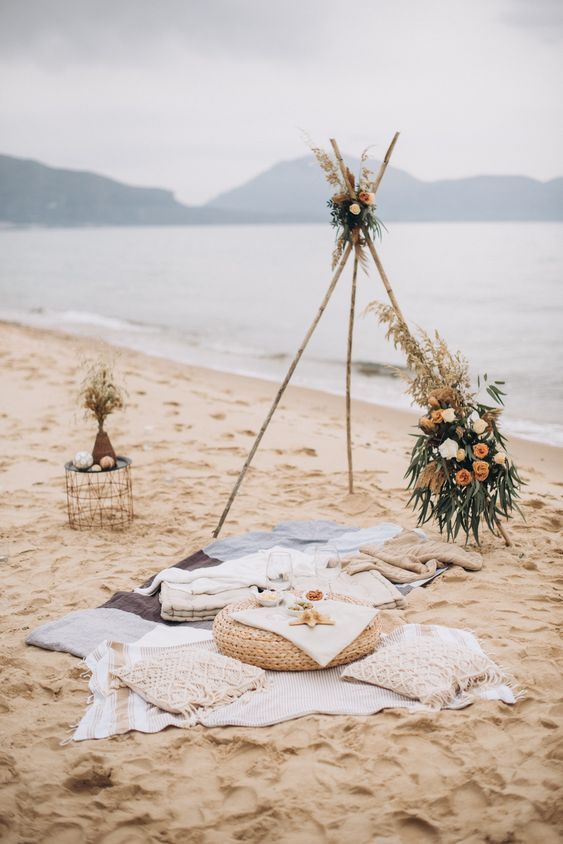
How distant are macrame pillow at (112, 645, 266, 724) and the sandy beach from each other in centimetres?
21

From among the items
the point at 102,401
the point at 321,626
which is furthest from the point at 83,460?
the point at 321,626

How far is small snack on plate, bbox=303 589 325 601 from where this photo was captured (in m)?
4.12

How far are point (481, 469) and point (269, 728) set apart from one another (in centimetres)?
264

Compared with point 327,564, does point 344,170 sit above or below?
above

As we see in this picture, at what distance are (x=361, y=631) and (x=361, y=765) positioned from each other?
0.86 m

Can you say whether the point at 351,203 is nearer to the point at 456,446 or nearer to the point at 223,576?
the point at 456,446

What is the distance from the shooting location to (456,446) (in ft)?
17.6

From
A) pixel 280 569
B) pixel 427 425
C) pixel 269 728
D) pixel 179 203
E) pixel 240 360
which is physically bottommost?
pixel 269 728

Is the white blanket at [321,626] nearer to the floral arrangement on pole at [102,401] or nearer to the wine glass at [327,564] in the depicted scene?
the wine glass at [327,564]

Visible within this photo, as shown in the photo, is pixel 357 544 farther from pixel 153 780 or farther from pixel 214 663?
pixel 153 780

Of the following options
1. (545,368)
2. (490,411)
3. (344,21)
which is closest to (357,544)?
(490,411)

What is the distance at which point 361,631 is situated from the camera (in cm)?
385

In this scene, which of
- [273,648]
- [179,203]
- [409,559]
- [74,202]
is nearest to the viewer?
[273,648]

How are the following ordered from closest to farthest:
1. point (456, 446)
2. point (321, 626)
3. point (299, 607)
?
point (321, 626)
point (299, 607)
point (456, 446)
